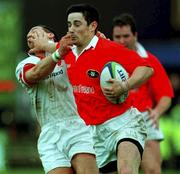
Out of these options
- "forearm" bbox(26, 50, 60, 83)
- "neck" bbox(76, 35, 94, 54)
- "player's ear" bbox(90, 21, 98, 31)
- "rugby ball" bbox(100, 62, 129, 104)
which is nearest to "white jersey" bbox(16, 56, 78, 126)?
"forearm" bbox(26, 50, 60, 83)

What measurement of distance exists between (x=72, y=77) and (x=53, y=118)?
788mm

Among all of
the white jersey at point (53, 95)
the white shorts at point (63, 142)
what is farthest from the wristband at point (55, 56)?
the white shorts at point (63, 142)

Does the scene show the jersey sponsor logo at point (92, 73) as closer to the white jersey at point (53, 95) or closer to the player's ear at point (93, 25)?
the player's ear at point (93, 25)

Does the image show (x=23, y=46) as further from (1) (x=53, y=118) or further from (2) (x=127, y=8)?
(1) (x=53, y=118)

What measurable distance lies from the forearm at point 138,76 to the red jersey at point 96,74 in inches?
2.8

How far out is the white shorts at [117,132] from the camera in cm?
1030

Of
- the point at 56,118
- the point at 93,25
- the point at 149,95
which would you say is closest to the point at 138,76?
the point at 93,25

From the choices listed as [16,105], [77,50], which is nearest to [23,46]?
[16,105]

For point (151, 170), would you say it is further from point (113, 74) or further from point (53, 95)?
point (53, 95)

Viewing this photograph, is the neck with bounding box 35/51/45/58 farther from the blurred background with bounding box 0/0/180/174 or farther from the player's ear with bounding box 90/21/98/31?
the blurred background with bounding box 0/0/180/174

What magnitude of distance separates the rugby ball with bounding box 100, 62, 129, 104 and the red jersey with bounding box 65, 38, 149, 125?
0.05 m

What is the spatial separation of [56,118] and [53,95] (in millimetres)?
236

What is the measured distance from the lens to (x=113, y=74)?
10.3 m

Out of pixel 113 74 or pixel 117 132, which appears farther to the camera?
pixel 117 132
